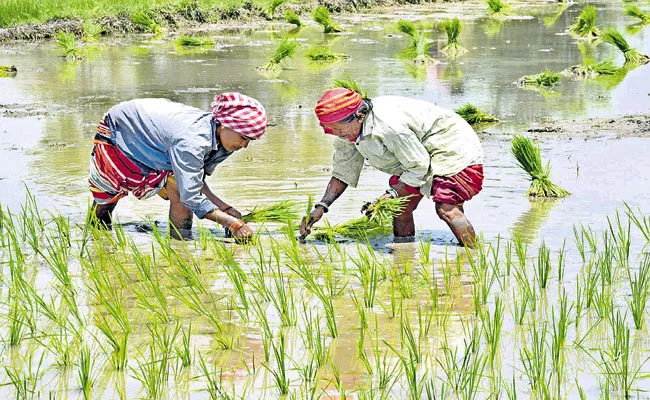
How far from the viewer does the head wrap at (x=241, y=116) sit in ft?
15.8

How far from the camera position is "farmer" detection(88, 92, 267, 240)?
4844 mm

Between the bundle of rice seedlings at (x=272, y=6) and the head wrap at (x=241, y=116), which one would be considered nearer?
the head wrap at (x=241, y=116)

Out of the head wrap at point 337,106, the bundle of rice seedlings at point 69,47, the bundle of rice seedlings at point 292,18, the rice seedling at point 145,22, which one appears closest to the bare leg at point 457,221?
the head wrap at point 337,106

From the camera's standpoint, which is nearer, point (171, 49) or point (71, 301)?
point (71, 301)

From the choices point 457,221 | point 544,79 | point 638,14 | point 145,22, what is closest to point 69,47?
point 145,22

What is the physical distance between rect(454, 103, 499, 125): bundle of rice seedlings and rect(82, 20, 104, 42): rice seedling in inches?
285

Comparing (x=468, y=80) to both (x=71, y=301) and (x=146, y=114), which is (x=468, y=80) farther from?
(x=71, y=301)

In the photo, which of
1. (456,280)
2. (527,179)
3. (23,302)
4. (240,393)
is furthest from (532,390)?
(527,179)

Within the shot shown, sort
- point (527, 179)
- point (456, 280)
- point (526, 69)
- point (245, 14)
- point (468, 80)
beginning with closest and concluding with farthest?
1. point (456, 280)
2. point (527, 179)
3. point (468, 80)
4. point (526, 69)
5. point (245, 14)

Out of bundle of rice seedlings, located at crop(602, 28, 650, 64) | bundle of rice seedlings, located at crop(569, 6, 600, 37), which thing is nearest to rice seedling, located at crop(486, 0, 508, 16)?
bundle of rice seedlings, located at crop(569, 6, 600, 37)

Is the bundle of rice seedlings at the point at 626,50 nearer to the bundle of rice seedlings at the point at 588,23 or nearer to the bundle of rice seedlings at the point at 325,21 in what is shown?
the bundle of rice seedlings at the point at 588,23

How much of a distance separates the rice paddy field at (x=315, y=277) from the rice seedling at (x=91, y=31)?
11.7ft

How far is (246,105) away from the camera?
4840 millimetres

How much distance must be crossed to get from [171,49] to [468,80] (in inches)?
178
